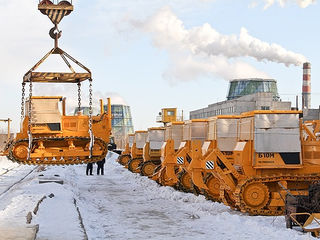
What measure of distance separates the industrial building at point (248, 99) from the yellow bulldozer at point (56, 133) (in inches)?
2869

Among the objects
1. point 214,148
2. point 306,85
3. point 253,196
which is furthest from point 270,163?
point 306,85

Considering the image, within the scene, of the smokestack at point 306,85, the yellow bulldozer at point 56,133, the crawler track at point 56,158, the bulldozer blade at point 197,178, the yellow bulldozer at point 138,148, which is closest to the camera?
the bulldozer blade at point 197,178

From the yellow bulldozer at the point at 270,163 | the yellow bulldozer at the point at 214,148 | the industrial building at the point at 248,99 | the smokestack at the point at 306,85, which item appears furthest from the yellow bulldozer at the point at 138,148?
the industrial building at the point at 248,99

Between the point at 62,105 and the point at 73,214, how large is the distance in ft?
27.7

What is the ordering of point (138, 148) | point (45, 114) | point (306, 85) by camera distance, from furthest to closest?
1. point (306, 85)
2. point (138, 148)
3. point (45, 114)

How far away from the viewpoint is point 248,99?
96.9 metres

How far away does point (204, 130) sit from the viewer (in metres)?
21.2

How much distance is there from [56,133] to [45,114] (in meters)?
0.94

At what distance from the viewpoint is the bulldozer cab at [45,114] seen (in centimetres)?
2005

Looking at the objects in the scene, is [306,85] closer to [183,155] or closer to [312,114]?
[312,114]

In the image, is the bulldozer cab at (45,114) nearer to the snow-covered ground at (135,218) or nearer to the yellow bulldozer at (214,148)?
the snow-covered ground at (135,218)

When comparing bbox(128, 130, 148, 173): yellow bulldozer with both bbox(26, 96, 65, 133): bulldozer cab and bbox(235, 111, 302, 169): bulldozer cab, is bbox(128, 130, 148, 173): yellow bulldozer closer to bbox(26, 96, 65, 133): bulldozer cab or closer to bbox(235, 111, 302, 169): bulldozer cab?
bbox(26, 96, 65, 133): bulldozer cab

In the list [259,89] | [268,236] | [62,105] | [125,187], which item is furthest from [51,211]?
[259,89]

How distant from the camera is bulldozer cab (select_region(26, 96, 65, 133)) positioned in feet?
65.8
